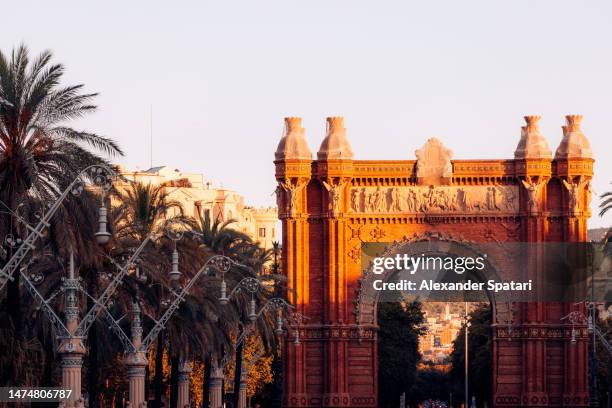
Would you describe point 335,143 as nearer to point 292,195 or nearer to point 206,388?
point 292,195

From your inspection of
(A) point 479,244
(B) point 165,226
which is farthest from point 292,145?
(B) point 165,226

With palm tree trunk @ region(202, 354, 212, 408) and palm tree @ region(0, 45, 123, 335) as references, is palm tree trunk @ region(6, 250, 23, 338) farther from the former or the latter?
palm tree trunk @ region(202, 354, 212, 408)

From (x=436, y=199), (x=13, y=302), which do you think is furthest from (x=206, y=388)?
(x=13, y=302)

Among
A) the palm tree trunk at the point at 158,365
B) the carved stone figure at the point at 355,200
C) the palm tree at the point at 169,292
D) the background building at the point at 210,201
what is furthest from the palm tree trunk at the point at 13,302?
the background building at the point at 210,201

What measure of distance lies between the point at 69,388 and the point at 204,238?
31545 millimetres

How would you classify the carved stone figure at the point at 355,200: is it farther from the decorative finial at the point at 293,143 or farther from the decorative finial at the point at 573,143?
the decorative finial at the point at 573,143

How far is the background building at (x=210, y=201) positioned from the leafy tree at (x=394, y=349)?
20.6 metres

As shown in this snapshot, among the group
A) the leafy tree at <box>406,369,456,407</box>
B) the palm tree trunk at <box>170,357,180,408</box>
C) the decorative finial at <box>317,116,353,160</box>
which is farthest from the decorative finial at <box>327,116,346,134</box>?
the leafy tree at <box>406,369,456,407</box>

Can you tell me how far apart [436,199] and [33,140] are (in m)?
37.0

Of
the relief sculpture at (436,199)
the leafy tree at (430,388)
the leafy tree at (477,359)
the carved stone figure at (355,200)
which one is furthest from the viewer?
the leafy tree at (430,388)

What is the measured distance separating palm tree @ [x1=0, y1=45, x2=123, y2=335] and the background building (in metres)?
92.1

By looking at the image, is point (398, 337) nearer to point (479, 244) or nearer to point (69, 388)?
point (479, 244)

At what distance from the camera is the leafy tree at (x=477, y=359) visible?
11988cm

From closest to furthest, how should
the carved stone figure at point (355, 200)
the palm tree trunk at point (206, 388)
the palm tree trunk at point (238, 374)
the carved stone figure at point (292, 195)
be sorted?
1. the palm tree trunk at point (206, 388)
2. the carved stone figure at point (292, 195)
3. the carved stone figure at point (355, 200)
4. the palm tree trunk at point (238, 374)
